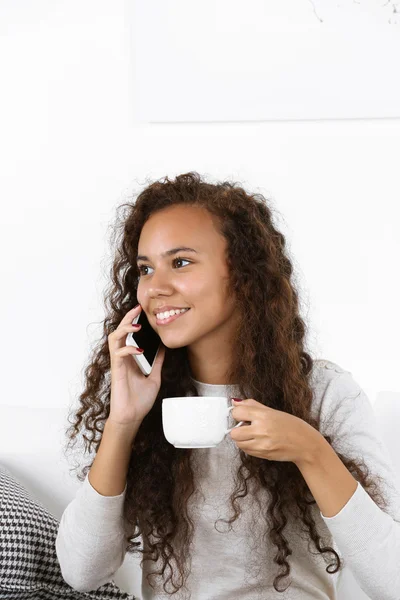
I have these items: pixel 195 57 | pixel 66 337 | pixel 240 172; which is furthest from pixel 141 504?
pixel 195 57

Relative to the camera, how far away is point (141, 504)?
1585 mm

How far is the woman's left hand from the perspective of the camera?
1.25m

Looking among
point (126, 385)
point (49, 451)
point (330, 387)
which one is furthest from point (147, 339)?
point (49, 451)

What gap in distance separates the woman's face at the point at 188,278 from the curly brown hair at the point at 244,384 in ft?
0.09

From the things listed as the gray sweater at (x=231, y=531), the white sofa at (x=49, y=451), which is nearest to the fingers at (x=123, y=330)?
the gray sweater at (x=231, y=531)

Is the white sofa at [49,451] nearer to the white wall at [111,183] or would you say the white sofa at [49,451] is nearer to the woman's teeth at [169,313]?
the white wall at [111,183]

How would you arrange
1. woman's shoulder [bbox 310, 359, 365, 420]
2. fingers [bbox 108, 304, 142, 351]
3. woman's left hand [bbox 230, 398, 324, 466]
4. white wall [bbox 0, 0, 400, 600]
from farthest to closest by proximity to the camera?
white wall [bbox 0, 0, 400, 600]
woman's shoulder [bbox 310, 359, 365, 420]
fingers [bbox 108, 304, 142, 351]
woman's left hand [bbox 230, 398, 324, 466]

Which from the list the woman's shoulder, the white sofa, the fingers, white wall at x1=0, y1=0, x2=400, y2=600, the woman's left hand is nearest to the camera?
the woman's left hand

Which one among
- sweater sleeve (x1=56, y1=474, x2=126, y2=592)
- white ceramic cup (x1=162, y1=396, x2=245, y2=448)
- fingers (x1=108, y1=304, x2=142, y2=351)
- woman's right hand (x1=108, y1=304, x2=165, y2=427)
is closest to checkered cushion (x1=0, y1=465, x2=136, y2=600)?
sweater sleeve (x1=56, y1=474, x2=126, y2=592)

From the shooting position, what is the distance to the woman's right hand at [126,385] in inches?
59.4

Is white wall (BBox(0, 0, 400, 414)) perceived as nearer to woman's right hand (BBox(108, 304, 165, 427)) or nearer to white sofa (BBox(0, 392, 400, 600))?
white sofa (BBox(0, 392, 400, 600))

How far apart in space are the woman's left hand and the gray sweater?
256 mm

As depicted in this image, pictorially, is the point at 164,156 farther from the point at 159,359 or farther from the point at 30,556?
the point at 30,556

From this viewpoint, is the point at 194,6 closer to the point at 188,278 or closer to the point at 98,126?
the point at 98,126
